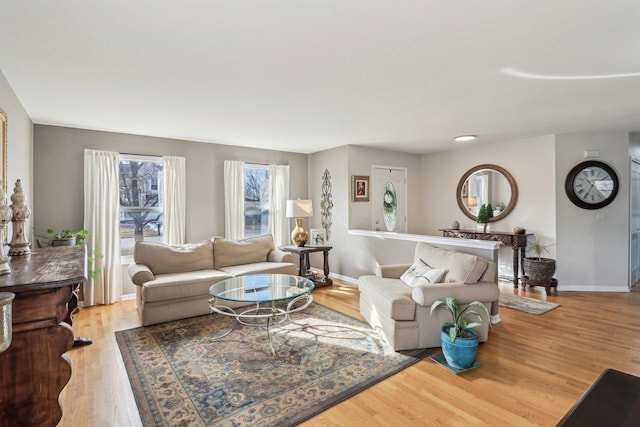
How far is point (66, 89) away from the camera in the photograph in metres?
2.82

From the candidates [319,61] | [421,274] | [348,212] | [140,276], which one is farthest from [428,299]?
[140,276]

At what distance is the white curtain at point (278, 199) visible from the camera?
596 centimetres

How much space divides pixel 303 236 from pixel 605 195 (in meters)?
4.66

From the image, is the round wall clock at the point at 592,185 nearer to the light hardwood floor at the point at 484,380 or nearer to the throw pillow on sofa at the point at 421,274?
the light hardwood floor at the point at 484,380

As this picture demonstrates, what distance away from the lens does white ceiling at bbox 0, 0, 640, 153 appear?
1.73 m

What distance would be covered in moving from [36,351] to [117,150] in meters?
3.70

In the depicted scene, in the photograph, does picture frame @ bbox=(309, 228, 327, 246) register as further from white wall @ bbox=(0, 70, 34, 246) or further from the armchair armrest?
white wall @ bbox=(0, 70, 34, 246)

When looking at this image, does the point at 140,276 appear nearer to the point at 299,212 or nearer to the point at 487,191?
the point at 299,212

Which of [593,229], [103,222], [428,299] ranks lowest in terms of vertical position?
[428,299]

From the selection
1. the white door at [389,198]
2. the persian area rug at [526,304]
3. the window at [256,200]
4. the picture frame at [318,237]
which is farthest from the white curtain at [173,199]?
the persian area rug at [526,304]

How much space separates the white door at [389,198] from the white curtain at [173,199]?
3.23 metres

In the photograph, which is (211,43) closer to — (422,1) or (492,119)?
(422,1)

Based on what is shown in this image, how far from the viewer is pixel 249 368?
2617 millimetres

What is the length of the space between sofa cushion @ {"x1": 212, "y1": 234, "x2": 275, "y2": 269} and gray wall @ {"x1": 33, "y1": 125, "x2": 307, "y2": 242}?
0.75 meters
